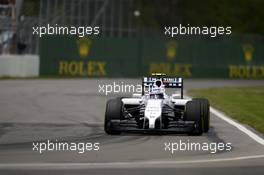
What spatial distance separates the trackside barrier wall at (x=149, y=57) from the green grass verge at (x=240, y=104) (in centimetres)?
1388

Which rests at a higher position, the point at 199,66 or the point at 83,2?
the point at 83,2

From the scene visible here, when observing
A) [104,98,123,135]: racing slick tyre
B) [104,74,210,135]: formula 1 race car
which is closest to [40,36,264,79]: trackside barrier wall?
[104,74,210,135]: formula 1 race car

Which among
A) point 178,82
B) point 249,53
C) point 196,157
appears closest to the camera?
point 196,157

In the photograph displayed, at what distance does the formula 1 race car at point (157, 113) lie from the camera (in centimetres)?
1454

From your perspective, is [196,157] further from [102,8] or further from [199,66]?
[102,8]

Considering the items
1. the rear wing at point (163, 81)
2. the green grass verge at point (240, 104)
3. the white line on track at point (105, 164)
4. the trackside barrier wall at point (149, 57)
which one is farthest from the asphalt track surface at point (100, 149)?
the trackside barrier wall at point (149, 57)

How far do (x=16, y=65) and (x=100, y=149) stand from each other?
26.4 meters

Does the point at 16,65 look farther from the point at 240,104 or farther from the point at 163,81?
the point at 163,81

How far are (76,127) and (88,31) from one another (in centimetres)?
2952

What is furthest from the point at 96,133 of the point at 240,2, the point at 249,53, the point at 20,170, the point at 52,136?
the point at 240,2

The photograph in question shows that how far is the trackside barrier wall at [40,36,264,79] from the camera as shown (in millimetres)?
43031

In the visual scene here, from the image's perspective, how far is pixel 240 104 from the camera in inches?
928

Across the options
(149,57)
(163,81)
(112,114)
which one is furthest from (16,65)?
(112,114)

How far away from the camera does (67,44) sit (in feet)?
142
